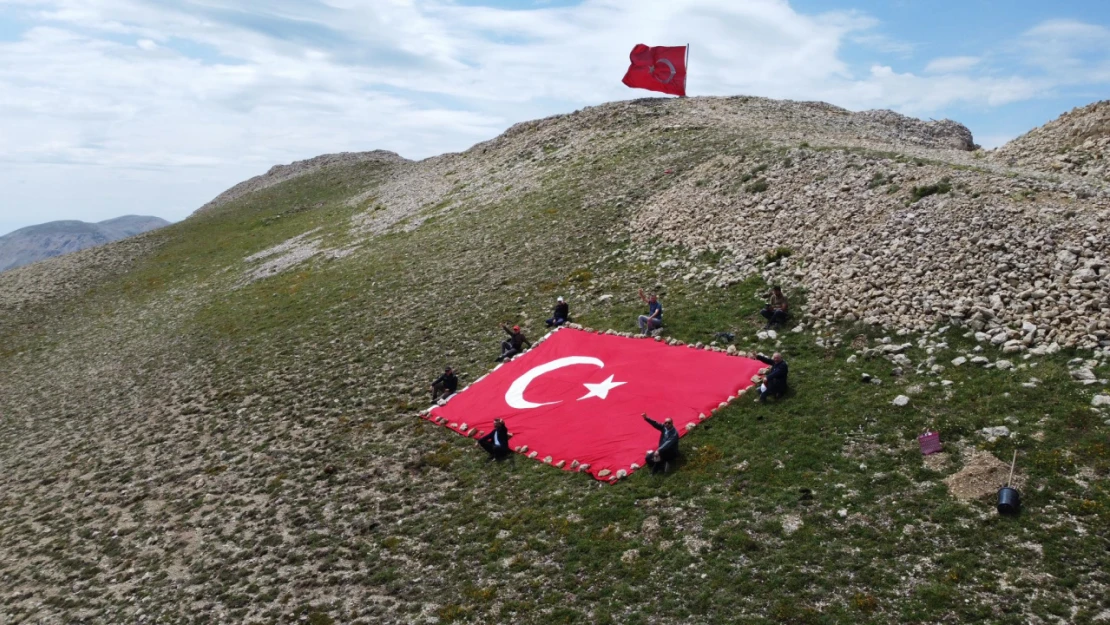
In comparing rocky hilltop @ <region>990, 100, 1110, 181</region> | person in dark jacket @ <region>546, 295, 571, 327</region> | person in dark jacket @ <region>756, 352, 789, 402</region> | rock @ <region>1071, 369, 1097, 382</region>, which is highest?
rocky hilltop @ <region>990, 100, 1110, 181</region>

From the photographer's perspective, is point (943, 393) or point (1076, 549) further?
point (943, 393)

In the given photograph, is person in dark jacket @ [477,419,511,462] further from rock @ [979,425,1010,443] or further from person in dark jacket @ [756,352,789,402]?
rock @ [979,425,1010,443]

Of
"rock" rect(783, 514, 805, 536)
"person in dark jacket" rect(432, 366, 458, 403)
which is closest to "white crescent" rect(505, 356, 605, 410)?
"person in dark jacket" rect(432, 366, 458, 403)

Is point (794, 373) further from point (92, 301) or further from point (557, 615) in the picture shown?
point (92, 301)

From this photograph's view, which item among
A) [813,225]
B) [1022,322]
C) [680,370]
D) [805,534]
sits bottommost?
[805,534]

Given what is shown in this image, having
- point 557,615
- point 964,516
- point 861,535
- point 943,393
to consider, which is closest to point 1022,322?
point 943,393

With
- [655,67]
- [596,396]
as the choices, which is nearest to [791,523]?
[596,396]

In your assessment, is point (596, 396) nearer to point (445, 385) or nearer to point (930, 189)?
point (445, 385)
